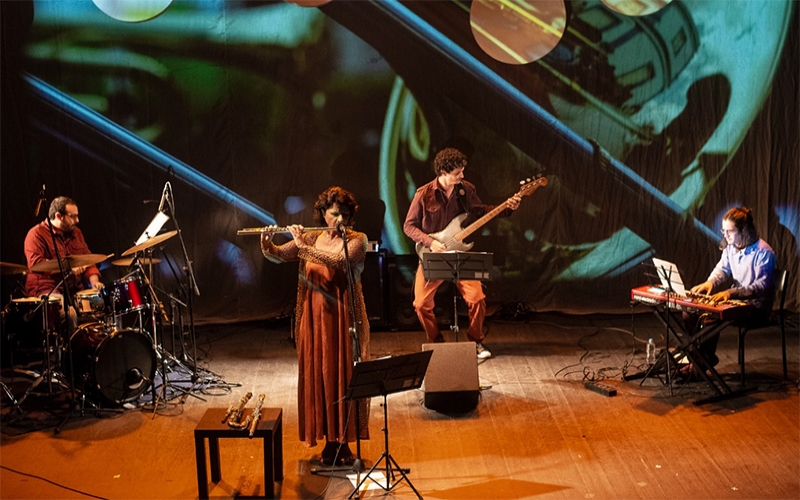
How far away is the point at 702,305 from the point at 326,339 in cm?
295

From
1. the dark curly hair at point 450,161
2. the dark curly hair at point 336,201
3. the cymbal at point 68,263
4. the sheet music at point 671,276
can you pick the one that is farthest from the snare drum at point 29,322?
the sheet music at point 671,276

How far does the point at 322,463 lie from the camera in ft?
18.0

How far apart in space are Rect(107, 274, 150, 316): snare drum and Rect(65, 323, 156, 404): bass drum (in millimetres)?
184

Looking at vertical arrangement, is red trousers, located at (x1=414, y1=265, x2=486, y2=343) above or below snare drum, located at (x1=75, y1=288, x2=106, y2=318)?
below

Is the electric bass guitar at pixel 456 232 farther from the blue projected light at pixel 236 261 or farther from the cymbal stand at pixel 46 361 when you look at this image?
the cymbal stand at pixel 46 361

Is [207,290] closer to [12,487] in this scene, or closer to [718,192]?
[12,487]

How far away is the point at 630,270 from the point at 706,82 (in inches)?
82.1

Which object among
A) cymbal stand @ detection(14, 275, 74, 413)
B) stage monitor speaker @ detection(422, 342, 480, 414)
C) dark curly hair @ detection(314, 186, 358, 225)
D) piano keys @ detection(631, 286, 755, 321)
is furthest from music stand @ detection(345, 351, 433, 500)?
cymbal stand @ detection(14, 275, 74, 413)

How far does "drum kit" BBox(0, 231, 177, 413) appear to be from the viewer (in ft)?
21.0

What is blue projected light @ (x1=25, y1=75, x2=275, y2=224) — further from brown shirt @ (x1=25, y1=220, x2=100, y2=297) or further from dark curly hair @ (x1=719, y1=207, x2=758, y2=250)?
dark curly hair @ (x1=719, y1=207, x2=758, y2=250)

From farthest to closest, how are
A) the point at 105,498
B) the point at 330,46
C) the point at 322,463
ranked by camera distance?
the point at 330,46, the point at 322,463, the point at 105,498

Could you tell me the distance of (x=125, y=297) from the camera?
6660 millimetres

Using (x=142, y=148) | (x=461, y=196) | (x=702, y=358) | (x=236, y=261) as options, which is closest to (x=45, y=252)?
(x=142, y=148)

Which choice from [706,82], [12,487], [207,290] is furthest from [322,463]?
[706,82]
